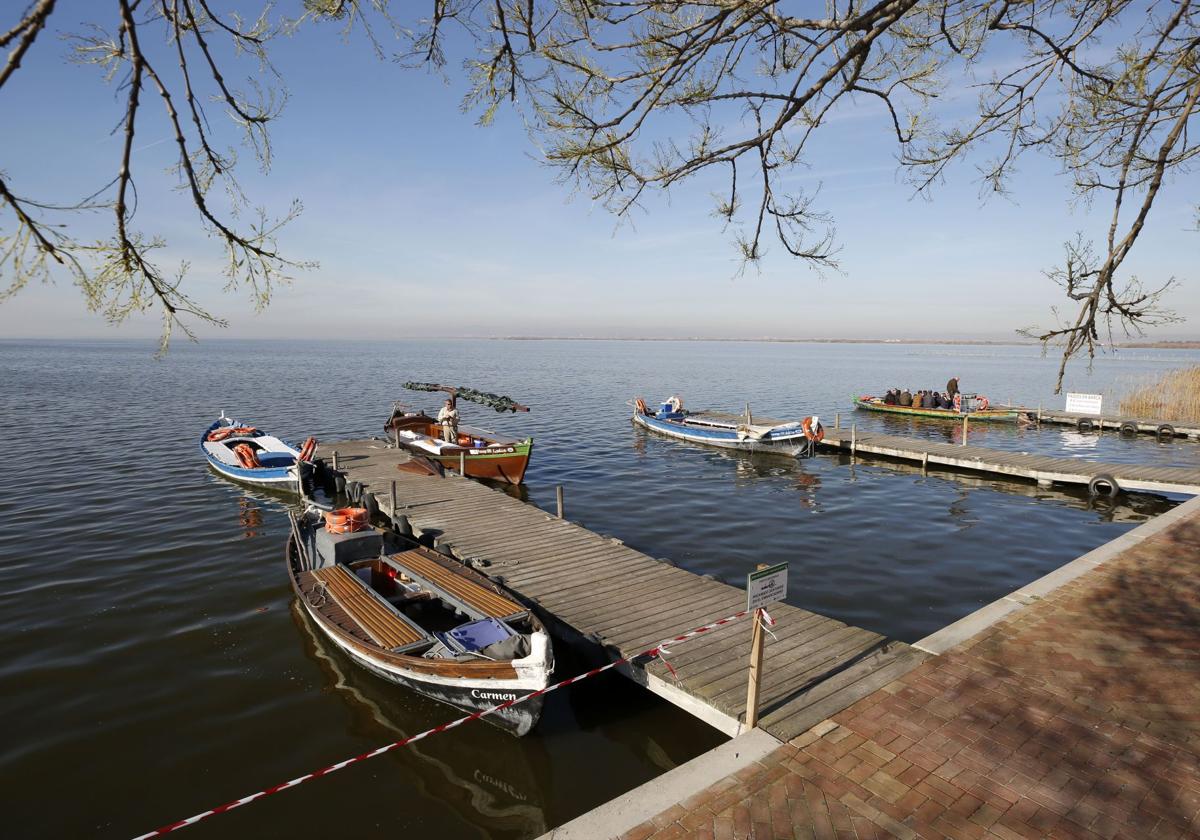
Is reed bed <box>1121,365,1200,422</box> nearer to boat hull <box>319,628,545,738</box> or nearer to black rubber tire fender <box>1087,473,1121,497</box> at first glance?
black rubber tire fender <box>1087,473,1121,497</box>

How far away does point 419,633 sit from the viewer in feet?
29.0

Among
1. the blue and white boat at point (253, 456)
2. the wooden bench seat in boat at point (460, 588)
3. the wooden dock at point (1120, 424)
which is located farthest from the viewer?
the wooden dock at point (1120, 424)

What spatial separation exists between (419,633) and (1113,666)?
905 cm

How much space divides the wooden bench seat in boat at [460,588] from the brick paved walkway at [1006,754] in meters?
4.50

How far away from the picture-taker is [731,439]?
28906 mm

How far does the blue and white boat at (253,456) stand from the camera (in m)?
20.9

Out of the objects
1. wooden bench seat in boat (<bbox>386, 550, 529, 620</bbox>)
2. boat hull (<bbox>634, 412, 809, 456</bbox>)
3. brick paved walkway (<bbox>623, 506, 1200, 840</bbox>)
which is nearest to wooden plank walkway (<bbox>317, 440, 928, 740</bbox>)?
brick paved walkway (<bbox>623, 506, 1200, 840</bbox>)

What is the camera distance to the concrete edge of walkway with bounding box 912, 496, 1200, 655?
812cm

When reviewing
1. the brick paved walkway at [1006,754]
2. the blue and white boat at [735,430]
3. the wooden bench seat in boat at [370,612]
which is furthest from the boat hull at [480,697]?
the blue and white boat at [735,430]

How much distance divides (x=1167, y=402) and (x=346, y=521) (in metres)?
45.5

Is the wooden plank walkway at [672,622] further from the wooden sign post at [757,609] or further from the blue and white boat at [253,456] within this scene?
the blue and white boat at [253,456]

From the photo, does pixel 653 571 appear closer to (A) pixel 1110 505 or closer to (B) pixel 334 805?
(B) pixel 334 805

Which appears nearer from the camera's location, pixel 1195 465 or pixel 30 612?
pixel 30 612

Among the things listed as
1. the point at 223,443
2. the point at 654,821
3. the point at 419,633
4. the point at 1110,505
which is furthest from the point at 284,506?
the point at 1110,505
